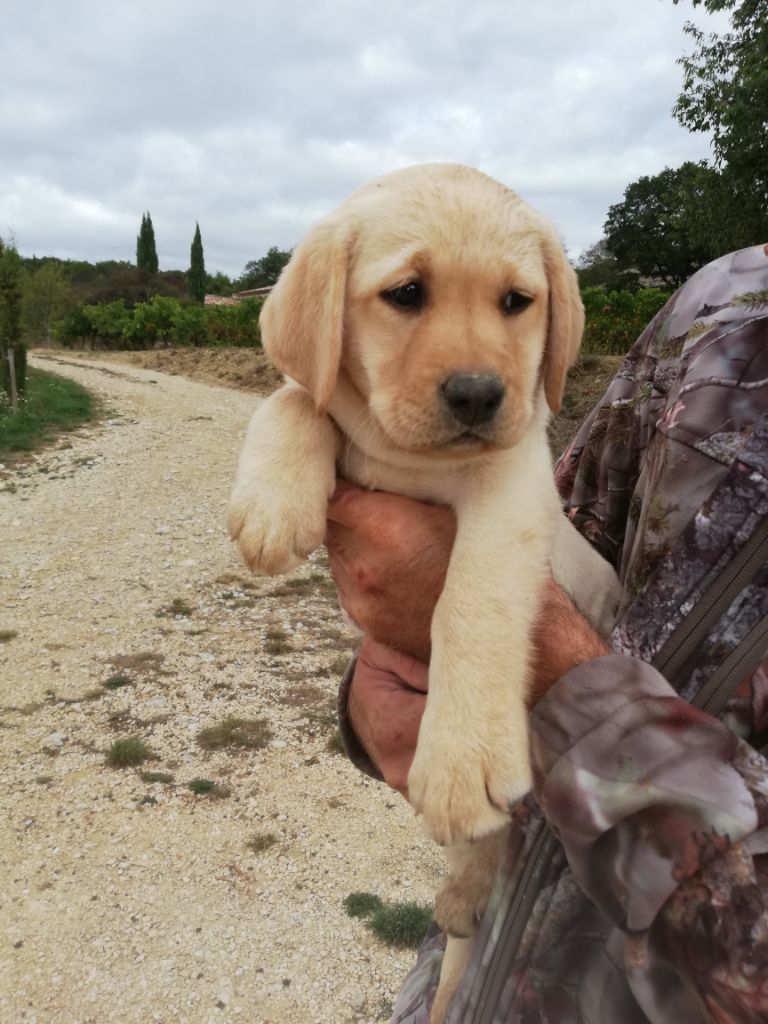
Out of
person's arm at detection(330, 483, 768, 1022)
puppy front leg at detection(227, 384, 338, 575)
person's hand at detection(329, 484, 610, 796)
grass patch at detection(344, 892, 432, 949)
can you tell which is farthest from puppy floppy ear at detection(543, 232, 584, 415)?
grass patch at detection(344, 892, 432, 949)

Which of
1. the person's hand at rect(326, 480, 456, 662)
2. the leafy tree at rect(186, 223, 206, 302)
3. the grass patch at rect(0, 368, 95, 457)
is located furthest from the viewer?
the leafy tree at rect(186, 223, 206, 302)

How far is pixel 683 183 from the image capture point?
13625 millimetres

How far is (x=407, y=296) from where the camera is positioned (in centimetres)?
181

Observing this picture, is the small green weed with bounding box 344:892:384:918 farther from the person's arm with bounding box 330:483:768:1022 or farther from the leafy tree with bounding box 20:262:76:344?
the leafy tree with bounding box 20:262:76:344

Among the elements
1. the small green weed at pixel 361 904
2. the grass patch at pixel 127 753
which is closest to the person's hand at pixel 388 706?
the small green weed at pixel 361 904

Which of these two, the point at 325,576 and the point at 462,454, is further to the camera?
the point at 325,576

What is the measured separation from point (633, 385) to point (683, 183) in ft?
44.1

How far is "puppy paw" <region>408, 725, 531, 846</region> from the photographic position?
1448 millimetres

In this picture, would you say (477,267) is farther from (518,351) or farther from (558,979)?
(558,979)

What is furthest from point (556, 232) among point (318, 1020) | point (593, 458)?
point (318, 1020)

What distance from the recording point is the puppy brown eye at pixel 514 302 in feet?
6.03

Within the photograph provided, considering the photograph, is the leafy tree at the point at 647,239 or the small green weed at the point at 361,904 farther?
the leafy tree at the point at 647,239

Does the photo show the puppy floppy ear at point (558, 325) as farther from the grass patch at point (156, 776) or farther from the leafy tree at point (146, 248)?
the leafy tree at point (146, 248)

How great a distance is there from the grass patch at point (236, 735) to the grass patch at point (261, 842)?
851 mm
